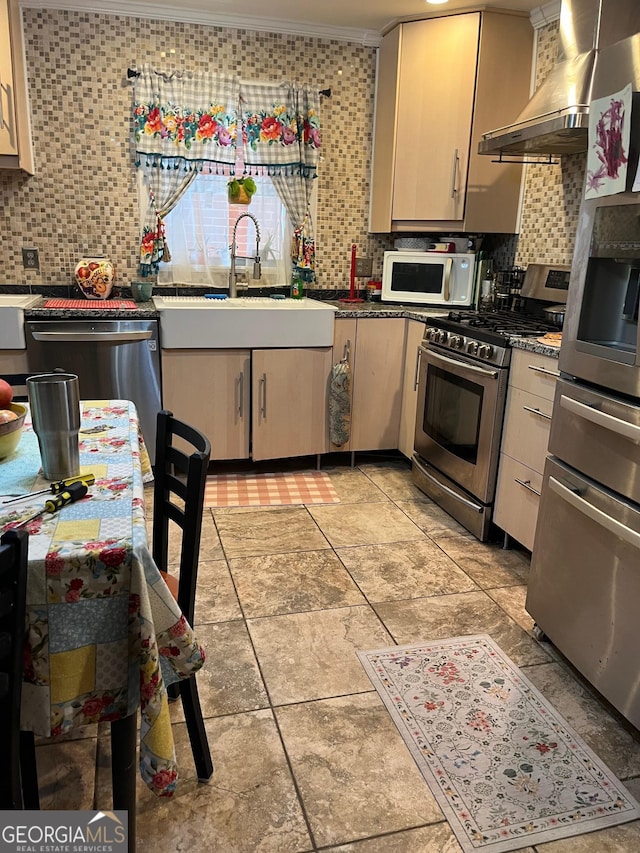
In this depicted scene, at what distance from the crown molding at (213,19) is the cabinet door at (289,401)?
181cm

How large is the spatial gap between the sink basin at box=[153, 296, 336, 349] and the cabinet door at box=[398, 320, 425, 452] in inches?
17.7

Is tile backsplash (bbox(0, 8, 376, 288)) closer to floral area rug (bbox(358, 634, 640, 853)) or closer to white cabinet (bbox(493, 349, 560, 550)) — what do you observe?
white cabinet (bbox(493, 349, 560, 550))

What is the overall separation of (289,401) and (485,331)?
1.21 m

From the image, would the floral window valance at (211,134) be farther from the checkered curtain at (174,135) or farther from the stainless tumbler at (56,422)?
the stainless tumbler at (56,422)

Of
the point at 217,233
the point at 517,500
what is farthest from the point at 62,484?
the point at 217,233

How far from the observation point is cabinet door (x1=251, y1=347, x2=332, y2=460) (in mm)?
3520

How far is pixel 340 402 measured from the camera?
144 inches

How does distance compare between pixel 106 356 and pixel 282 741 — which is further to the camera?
pixel 106 356

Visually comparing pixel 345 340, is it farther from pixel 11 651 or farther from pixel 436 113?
pixel 11 651

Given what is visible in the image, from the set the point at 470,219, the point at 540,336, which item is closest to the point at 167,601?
the point at 540,336

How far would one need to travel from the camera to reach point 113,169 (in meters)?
3.61

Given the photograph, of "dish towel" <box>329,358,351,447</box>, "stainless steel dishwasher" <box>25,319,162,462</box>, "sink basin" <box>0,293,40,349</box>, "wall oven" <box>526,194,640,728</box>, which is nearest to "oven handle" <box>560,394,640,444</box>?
"wall oven" <box>526,194,640,728</box>

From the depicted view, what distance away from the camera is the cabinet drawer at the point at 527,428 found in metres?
2.49

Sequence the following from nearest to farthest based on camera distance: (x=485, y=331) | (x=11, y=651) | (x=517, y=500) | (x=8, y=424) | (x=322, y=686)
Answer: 1. (x=11, y=651)
2. (x=8, y=424)
3. (x=322, y=686)
4. (x=517, y=500)
5. (x=485, y=331)
